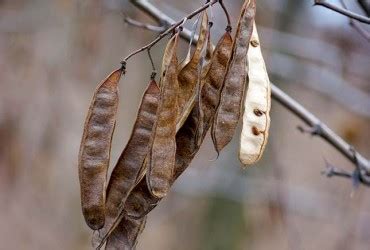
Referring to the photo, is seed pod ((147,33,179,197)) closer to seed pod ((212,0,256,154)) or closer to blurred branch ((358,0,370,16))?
seed pod ((212,0,256,154))

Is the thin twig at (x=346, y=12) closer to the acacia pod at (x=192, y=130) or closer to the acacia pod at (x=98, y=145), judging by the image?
the acacia pod at (x=192, y=130)

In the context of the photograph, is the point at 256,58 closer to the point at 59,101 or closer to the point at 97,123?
the point at 97,123

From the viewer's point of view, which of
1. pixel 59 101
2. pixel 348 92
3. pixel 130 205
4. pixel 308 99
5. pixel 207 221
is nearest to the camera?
pixel 130 205

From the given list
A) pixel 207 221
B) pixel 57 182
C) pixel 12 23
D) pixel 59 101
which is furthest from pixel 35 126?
pixel 207 221

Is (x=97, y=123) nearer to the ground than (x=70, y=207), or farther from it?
farther from it

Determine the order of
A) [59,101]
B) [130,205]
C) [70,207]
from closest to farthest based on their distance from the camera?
[130,205], [59,101], [70,207]

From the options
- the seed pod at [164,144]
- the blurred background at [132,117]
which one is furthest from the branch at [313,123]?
the blurred background at [132,117]

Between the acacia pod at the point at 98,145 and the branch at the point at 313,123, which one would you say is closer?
the acacia pod at the point at 98,145
